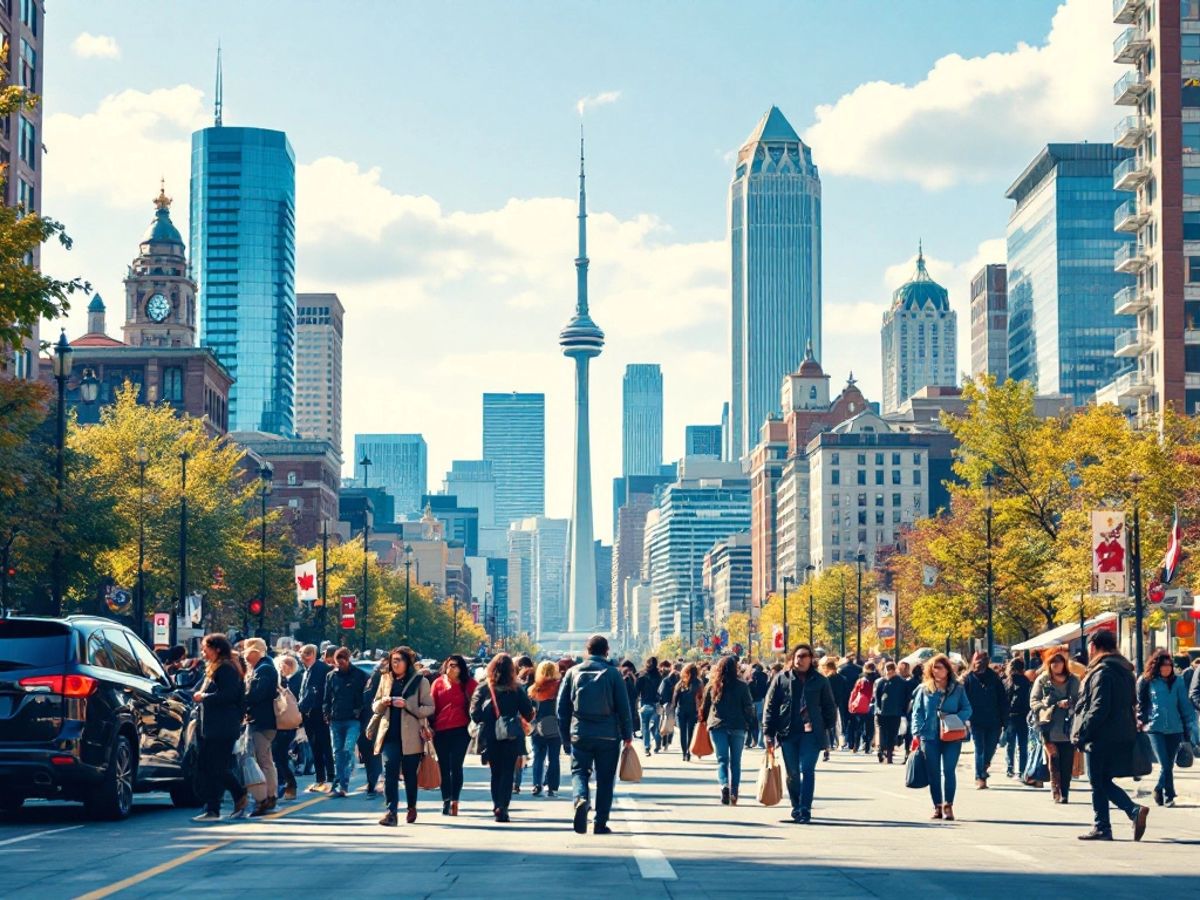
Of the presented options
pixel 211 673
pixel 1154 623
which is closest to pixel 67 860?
pixel 211 673

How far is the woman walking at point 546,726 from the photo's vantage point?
82.1ft

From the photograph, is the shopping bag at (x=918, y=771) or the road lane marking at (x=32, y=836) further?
the shopping bag at (x=918, y=771)

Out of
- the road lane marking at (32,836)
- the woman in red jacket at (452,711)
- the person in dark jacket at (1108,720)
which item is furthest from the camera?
the woman in red jacket at (452,711)

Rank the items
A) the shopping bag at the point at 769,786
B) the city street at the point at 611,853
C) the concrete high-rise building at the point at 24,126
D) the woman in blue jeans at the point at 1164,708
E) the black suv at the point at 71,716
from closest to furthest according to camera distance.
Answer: the city street at the point at 611,853, the black suv at the point at 71,716, the shopping bag at the point at 769,786, the woman in blue jeans at the point at 1164,708, the concrete high-rise building at the point at 24,126

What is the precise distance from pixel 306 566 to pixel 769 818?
4443 cm

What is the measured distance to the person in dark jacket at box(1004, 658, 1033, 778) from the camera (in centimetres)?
3078

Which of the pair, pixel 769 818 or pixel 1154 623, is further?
pixel 1154 623

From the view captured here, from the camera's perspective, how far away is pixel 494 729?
21.0 meters

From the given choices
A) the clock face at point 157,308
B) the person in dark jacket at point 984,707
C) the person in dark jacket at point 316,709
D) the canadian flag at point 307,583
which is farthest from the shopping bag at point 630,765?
the clock face at point 157,308

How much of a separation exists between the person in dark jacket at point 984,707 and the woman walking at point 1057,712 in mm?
2539

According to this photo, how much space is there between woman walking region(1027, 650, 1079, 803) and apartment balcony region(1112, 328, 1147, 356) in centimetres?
7696

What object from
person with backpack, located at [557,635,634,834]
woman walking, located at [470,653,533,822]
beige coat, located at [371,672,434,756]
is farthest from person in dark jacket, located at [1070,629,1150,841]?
beige coat, located at [371,672,434,756]

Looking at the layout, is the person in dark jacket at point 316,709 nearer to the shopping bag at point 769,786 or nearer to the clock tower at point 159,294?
the shopping bag at point 769,786

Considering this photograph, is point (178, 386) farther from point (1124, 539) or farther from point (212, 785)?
point (212, 785)
